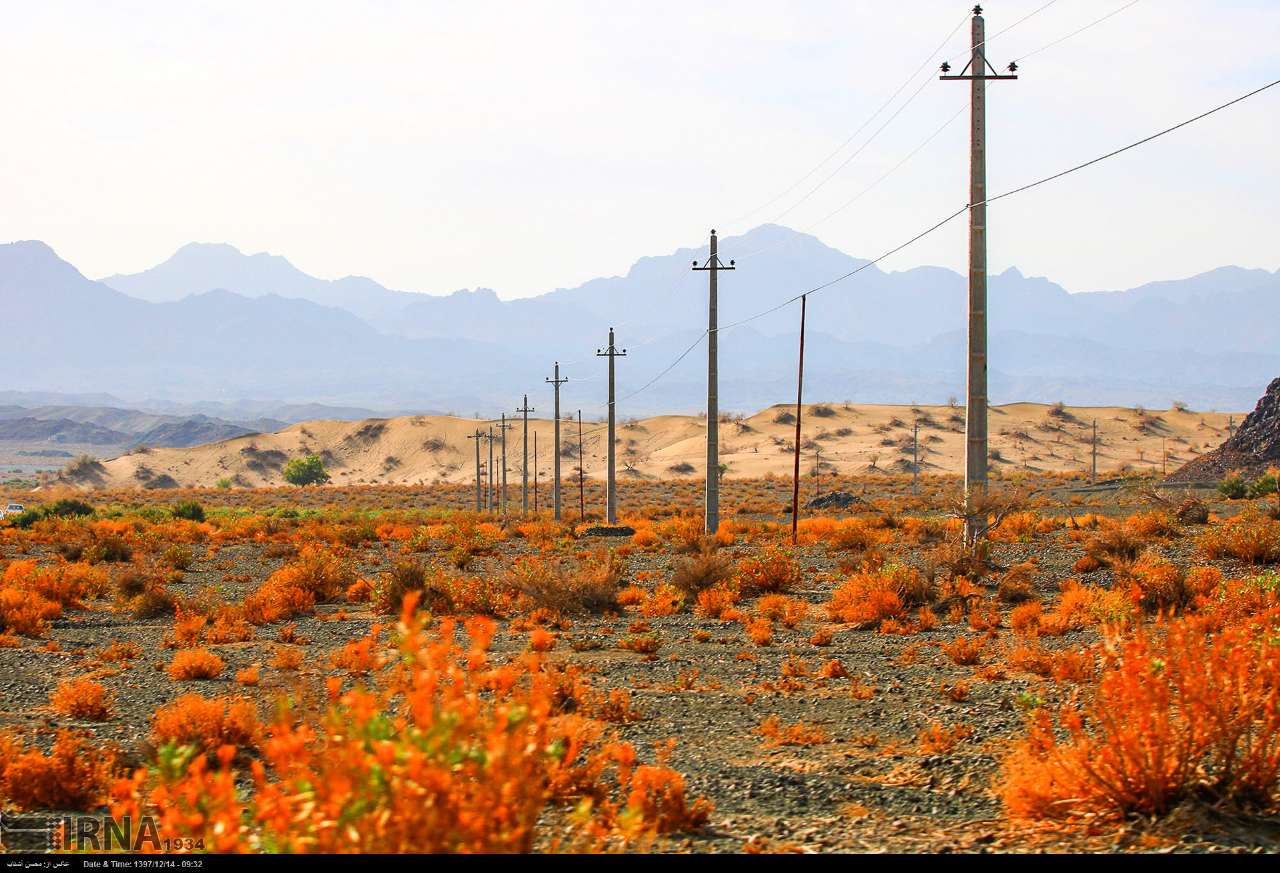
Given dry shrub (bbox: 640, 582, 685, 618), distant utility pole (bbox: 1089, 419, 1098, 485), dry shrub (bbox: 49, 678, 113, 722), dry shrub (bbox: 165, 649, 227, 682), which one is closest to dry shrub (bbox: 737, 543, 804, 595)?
dry shrub (bbox: 640, 582, 685, 618)

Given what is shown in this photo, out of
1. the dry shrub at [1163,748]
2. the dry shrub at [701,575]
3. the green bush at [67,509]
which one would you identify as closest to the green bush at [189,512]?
the green bush at [67,509]

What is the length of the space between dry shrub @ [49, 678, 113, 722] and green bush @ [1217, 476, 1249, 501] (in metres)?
42.5

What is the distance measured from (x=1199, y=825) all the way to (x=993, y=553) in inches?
692

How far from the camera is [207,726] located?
9.00 meters

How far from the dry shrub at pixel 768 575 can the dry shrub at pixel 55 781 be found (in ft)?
43.5

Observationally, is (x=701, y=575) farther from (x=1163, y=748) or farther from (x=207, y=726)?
(x=1163, y=748)

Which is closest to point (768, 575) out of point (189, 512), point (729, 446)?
point (189, 512)

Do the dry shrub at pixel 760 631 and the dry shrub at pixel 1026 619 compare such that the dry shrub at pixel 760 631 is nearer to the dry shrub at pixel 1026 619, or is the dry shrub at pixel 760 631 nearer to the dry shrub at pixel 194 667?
the dry shrub at pixel 1026 619

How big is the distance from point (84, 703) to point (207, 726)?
7.88ft

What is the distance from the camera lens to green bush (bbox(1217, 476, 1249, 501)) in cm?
4299

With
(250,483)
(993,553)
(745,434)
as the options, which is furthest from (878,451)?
(993,553)

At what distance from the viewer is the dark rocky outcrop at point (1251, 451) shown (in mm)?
54625

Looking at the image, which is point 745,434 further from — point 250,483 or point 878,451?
point 250,483

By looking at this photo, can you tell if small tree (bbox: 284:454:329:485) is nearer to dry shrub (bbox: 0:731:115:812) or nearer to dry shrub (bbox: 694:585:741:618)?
dry shrub (bbox: 694:585:741:618)
